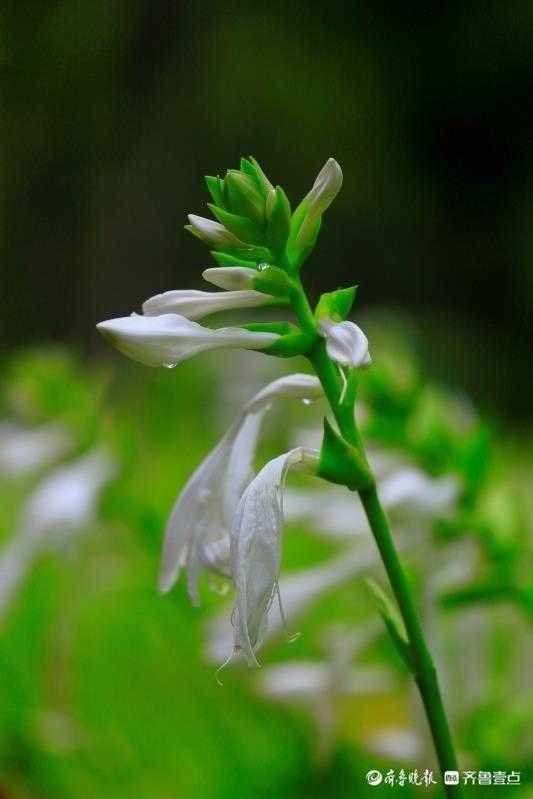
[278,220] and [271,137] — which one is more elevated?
[278,220]

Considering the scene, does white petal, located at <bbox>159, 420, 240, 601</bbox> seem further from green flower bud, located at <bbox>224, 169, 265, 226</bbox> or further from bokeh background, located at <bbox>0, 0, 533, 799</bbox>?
bokeh background, located at <bbox>0, 0, 533, 799</bbox>

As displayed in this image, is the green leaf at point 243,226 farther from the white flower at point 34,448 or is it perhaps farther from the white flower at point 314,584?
the white flower at point 34,448

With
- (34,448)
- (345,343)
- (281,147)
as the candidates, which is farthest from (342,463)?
(281,147)

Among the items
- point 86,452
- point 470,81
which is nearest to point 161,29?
point 470,81

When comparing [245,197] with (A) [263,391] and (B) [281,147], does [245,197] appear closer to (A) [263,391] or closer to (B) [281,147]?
(A) [263,391]

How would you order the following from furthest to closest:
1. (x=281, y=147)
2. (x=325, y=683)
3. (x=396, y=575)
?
1. (x=281, y=147)
2. (x=325, y=683)
3. (x=396, y=575)

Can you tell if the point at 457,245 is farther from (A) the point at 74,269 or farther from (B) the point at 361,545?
(B) the point at 361,545

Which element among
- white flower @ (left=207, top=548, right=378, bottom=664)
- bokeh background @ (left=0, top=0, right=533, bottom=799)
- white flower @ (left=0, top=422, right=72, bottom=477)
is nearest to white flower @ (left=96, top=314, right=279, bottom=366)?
white flower @ (left=207, top=548, right=378, bottom=664)
